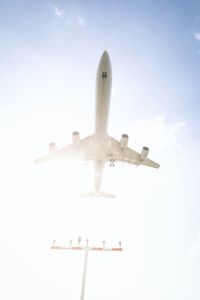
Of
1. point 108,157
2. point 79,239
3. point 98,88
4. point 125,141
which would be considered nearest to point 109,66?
point 98,88

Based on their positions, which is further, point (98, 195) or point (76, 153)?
point (98, 195)

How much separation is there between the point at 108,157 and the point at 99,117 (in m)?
9.51

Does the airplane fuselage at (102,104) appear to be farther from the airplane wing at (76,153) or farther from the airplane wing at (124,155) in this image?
the airplane wing at (124,155)

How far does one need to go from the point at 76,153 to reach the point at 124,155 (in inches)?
265

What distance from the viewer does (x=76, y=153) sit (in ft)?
112

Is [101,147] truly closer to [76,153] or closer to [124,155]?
[124,155]

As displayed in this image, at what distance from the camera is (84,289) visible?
25.1 meters

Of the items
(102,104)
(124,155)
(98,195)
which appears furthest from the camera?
(98,195)

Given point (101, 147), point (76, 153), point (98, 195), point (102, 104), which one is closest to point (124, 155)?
point (101, 147)

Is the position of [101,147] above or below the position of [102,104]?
below

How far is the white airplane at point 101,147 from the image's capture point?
22830 millimetres

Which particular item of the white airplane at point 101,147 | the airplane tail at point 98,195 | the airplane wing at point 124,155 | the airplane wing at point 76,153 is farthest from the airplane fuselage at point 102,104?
the airplane tail at point 98,195

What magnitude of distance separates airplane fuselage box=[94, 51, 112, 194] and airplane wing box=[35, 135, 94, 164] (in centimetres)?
202

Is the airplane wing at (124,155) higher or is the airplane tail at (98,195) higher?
the airplane wing at (124,155)
